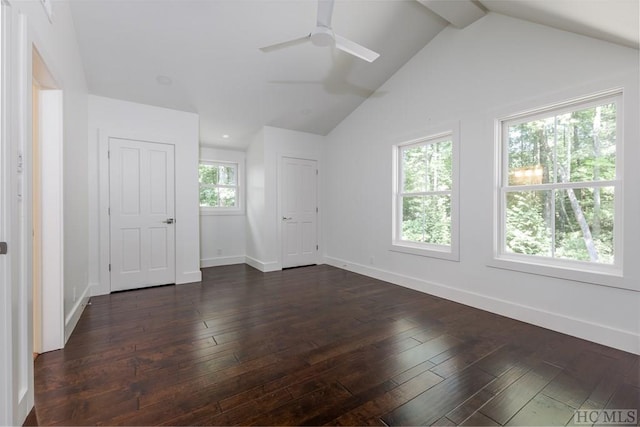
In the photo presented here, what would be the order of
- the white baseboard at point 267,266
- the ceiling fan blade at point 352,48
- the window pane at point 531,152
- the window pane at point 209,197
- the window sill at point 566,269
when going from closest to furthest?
the window sill at point 566,269, the ceiling fan blade at point 352,48, the window pane at point 531,152, the white baseboard at point 267,266, the window pane at point 209,197

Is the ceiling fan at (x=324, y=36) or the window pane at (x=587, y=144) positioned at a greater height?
the ceiling fan at (x=324, y=36)

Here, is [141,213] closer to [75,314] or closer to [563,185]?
[75,314]

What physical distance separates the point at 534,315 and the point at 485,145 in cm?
181

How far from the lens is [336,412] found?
154 centimetres

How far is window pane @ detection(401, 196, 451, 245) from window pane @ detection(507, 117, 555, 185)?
2.68ft

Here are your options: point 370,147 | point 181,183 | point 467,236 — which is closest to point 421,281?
point 467,236

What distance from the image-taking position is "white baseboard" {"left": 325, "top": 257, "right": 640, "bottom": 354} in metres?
2.24

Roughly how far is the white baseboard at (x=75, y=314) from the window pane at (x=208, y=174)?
281cm

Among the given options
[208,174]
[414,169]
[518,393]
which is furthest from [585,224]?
[208,174]

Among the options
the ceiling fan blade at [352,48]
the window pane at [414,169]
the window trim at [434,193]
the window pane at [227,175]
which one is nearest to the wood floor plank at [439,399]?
the window trim at [434,193]

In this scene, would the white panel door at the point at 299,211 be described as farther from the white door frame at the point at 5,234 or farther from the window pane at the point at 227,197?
the white door frame at the point at 5,234

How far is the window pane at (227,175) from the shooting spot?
230 inches

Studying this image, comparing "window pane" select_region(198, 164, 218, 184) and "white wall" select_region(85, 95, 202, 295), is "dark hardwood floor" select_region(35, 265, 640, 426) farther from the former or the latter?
"window pane" select_region(198, 164, 218, 184)

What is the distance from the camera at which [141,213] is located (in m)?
3.99
